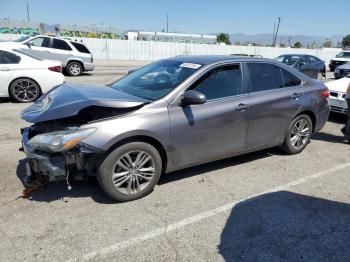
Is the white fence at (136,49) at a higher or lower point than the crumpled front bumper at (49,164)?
higher

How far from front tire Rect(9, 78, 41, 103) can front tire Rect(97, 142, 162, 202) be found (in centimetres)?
665

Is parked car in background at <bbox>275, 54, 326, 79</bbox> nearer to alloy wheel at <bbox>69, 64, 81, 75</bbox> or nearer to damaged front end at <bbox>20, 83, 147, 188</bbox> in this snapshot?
alloy wheel at <bbox>69, 64, 81, 75</bbox>

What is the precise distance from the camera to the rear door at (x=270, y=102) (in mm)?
4820

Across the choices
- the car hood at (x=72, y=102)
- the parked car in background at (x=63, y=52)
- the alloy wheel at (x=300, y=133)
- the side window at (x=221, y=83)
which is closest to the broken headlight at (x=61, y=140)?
the car hood at (x=72, y=102)

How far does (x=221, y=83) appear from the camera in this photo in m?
4.55

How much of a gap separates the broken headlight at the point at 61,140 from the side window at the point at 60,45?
1348 centimetres

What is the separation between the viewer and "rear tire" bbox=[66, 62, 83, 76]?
1607 cm

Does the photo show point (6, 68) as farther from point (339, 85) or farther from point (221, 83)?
point (339, 85)

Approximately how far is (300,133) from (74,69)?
42.8ft

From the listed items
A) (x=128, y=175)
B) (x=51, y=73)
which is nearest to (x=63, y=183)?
(x=128, y=175)

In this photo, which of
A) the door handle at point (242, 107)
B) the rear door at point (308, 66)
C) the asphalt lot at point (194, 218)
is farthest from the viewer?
the rear door at point (308, 66)

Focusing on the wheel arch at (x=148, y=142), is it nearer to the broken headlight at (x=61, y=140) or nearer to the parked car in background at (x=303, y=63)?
the broken headlight at (x=61, y=140)

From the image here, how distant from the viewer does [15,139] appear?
6.06 meters

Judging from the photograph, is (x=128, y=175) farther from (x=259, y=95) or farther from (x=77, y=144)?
(x=259, y=95)
